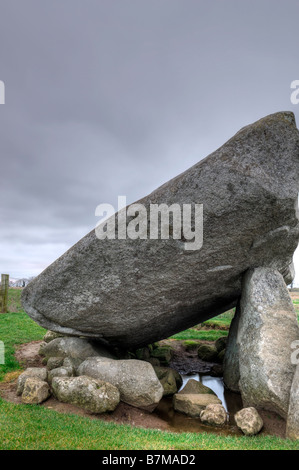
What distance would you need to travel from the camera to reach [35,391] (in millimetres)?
7910

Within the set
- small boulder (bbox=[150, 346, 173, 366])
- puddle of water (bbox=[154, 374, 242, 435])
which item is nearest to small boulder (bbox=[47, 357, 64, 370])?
puddle of water (bbox=[154, 374, 242, 435])

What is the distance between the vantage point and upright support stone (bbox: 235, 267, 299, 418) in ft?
24.1

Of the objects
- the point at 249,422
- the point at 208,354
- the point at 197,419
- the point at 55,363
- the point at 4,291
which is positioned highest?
the point at 4,291

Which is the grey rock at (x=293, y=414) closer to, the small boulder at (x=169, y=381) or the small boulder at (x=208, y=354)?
the small boulder at (x=169, y=381)

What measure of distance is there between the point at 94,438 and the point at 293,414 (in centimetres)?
379

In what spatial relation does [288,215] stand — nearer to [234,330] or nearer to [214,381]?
[234,330]

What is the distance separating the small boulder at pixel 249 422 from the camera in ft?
22.5

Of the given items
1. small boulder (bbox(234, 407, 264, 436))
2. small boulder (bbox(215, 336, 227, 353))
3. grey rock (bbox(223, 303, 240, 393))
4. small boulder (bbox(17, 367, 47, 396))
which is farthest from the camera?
small boulder (bbox(215, 336, 227, 353))

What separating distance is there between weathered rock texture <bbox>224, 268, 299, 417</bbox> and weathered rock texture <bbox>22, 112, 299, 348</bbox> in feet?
2.33

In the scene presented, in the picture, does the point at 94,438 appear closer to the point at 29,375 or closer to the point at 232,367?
the point at 29,375

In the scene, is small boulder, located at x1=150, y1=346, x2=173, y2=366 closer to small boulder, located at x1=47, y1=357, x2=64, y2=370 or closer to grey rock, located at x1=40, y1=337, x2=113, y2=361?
grey rock, located at x1=40, y1=337, x2=113, y2=361

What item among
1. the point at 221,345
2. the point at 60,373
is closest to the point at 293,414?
the point at 60,373

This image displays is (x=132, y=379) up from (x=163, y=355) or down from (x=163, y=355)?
up

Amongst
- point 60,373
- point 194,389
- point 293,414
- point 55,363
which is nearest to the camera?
point 293,414
